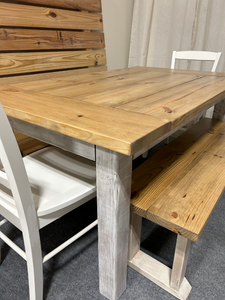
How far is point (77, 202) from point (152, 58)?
7.08 feet

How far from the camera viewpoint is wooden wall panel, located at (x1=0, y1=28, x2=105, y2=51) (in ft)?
4.93

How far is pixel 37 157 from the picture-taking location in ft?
3.26

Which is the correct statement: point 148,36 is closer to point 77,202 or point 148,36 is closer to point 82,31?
point 82,31

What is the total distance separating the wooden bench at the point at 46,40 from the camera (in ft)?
4.88

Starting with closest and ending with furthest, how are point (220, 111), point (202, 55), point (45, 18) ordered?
point (220, 111) < point (45, 18) < point (202, 55)

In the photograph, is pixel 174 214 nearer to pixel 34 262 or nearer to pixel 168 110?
pixel 168 110

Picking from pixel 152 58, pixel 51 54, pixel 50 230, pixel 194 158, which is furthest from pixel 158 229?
pixel 152 58

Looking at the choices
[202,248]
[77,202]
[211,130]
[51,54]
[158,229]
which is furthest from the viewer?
[51,54]

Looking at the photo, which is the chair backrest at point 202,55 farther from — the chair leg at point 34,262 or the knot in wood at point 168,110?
the chair leg at point 34,262

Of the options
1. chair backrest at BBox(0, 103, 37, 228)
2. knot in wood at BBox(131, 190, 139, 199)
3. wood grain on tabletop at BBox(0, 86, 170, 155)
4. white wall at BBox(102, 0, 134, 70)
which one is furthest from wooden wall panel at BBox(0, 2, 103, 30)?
knot in wood at BBox(131, 190, 139, 199)

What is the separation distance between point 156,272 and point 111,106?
711mm

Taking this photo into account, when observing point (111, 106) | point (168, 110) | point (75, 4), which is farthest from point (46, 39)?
point (168, 110)

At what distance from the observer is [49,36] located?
173 cm

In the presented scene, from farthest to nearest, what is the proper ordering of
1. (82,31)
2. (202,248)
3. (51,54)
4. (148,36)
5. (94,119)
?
1. (148,36)
2. (82,31)
3. (51,54)
4. (202,248)
5. (94,119)
